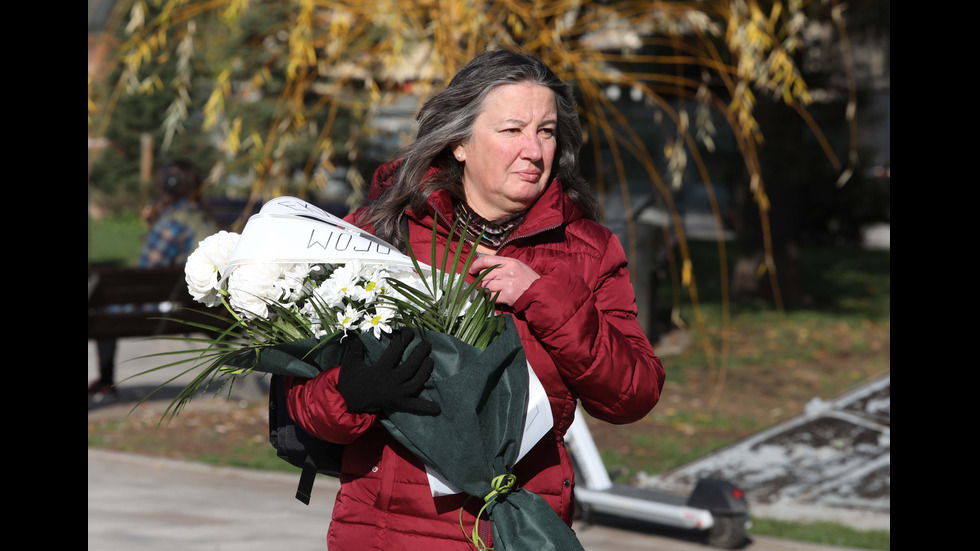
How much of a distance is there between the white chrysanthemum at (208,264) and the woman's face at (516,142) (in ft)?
2.02

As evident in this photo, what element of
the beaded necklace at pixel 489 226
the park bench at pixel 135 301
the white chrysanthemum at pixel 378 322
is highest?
the beaded necklace at pixel 489 226

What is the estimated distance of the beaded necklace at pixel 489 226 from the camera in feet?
8.79

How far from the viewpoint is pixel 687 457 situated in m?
7.29

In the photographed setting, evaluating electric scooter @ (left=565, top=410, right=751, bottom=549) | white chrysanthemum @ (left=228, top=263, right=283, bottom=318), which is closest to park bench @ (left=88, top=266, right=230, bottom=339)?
electric scooter @ (left=565, top=410, right=751, bottom=549)

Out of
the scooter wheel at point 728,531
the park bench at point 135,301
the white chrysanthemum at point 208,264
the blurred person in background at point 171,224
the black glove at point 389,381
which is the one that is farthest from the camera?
the blurred person in background at point 171,224

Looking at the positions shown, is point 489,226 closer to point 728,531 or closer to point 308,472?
point 308,472

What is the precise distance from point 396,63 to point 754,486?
3.25 meters

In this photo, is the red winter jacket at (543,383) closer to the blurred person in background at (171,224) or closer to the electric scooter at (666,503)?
the electric scooter at (666,503)

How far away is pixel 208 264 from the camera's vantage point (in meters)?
2.57

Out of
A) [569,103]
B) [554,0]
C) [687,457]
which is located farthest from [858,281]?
[569,103]

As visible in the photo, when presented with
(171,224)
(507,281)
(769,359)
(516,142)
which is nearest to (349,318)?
(507,281)

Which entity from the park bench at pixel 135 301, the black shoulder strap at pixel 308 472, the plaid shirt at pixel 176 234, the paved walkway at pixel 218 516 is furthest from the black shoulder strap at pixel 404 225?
the plaid shirt at pixel 176 234

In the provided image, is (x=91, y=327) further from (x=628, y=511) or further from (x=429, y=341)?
(x=429, y=341)

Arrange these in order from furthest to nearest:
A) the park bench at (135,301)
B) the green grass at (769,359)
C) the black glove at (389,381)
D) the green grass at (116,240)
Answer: the green grass at (116,240) → the park bench at (135,301) → the green grass at (769,359) → the black glove at (389,381)
